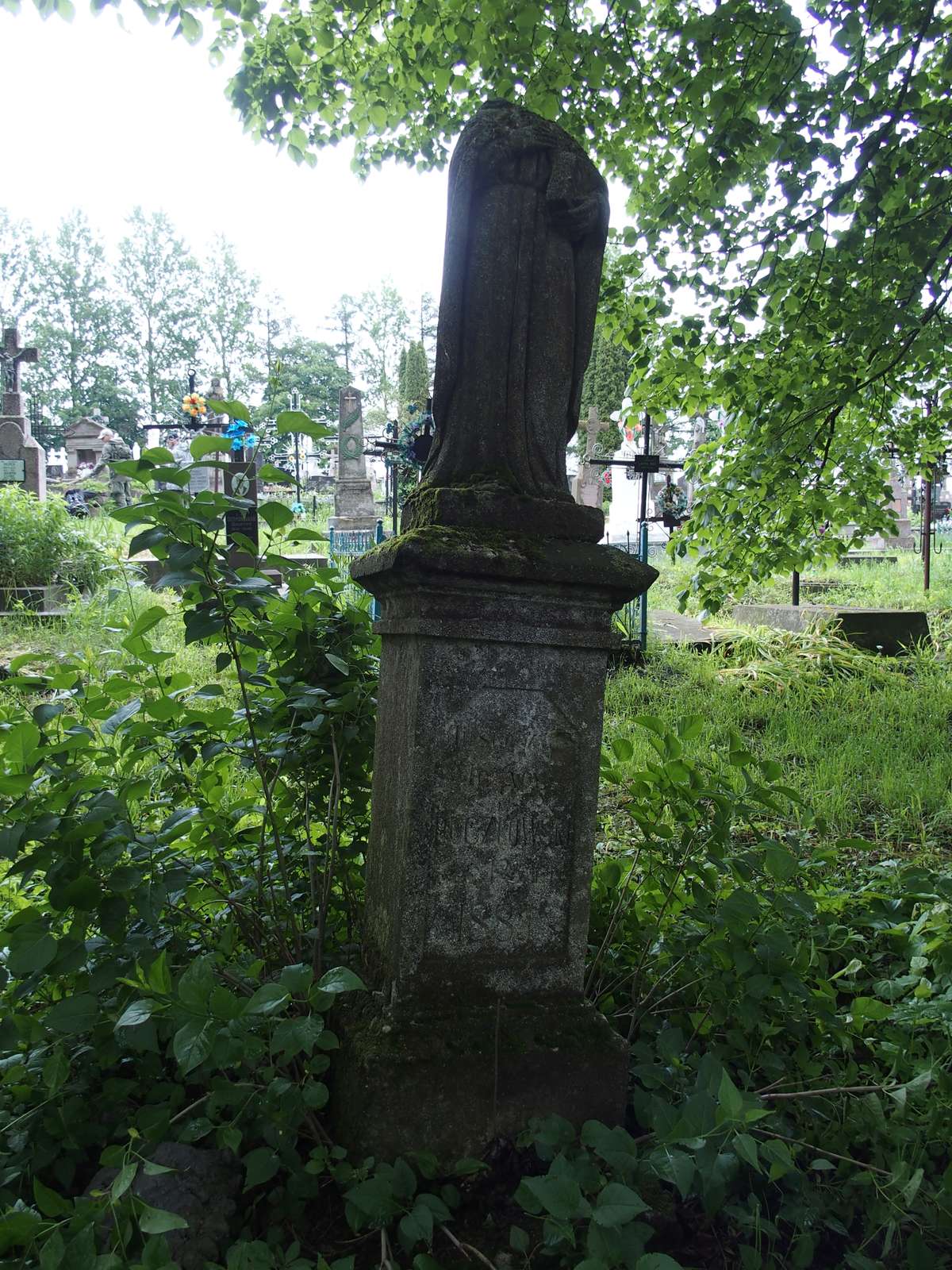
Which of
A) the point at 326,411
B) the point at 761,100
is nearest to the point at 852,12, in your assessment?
the point at 761,100

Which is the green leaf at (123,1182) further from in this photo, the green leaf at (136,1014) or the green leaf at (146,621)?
the green leaf at (146,621)

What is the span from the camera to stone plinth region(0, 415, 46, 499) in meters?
15.2

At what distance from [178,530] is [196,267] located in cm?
5194

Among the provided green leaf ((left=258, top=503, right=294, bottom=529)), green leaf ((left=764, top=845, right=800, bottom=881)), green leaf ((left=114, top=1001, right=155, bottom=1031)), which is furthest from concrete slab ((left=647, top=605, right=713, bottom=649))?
green leaf ((left=114, top=1001, right=155, bottom=1031))

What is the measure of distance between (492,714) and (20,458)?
17168 mm

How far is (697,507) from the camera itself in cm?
414

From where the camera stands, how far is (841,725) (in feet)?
18.3

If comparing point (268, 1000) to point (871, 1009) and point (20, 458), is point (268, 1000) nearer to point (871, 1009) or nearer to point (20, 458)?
point (871, 1009)

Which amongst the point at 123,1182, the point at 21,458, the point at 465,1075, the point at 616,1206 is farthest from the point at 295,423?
the point at 21,458

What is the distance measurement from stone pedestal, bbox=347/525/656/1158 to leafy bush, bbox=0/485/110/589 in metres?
7.27

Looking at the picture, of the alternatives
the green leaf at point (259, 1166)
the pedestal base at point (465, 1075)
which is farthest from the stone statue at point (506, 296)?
the green leaf at point (259, 1166)

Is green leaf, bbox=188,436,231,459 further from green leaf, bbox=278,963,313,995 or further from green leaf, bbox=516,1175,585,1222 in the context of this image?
green leaf, bbox=516,1175,585,1222

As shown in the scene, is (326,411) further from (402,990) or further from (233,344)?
(402,990)

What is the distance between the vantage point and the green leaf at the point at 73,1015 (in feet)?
4.83
